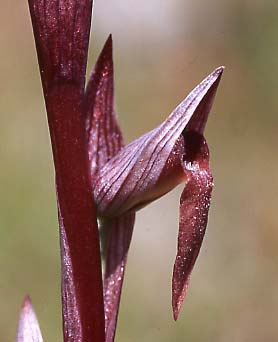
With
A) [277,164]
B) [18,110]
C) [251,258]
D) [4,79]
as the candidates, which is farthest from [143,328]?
[4,79]

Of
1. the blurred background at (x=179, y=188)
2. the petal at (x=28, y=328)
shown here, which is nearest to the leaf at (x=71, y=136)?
the petal at (x=28, y=328)

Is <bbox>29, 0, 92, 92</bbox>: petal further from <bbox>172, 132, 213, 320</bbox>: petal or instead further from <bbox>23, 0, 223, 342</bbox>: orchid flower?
<bbox>172, 132, 213, 320</bbox>: petal

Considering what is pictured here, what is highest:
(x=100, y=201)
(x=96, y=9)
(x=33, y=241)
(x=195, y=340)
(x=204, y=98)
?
(x=96, y=9)

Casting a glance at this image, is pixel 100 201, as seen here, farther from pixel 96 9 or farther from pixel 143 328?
pixel 96 9

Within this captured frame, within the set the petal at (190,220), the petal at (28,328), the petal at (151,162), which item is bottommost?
the petal at (28,328)

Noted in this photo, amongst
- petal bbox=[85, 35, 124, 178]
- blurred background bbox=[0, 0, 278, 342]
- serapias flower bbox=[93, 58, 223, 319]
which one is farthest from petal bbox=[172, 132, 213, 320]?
blurred background bbox=[0, 0, 278, 342]

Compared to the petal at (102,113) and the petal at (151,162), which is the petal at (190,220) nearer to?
the petal at (151,162)

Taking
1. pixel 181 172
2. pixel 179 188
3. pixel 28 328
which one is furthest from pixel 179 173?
pixel 179 188
